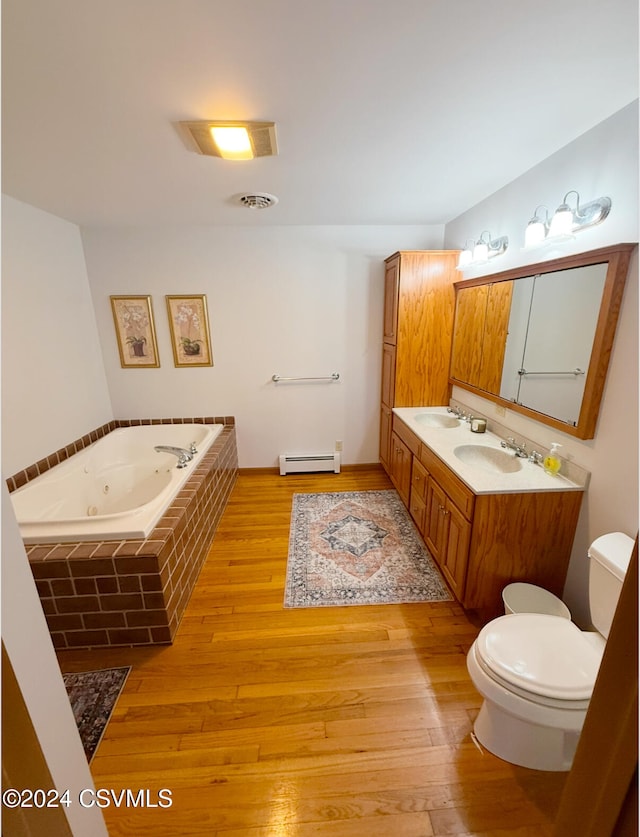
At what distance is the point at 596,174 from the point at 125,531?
2.66 meters

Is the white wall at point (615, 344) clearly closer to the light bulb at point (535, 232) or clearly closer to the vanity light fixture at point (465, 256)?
the light bulb at point (535, 232)

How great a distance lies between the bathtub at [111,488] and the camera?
1687mm

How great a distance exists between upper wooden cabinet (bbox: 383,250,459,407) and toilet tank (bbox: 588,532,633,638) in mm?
1721

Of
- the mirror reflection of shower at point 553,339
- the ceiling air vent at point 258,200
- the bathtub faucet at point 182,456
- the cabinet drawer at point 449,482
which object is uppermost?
the ceiling air vent at point 258,200

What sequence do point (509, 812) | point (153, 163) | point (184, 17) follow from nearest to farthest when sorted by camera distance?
point (184, 17), point (509, 812), point (153, 163)

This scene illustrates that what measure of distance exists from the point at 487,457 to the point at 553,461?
0.43 m

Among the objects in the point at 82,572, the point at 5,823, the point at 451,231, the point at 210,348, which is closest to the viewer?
the point at 5,823

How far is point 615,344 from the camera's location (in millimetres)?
1398

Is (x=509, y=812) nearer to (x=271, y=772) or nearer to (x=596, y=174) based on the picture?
(x=271, y=772)

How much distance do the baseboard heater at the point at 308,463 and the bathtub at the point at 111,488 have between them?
2.42ft

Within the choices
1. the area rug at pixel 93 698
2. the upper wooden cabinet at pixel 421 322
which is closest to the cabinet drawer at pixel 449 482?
the upper wooden cabinet at pixel 421 322

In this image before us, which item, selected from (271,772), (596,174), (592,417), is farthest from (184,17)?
(271,772)

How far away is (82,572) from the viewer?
1.58m

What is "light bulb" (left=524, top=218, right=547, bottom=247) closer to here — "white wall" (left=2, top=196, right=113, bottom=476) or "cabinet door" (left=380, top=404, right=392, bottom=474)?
"cabinet door" (left=380, top=404, right=392, bottom=474)
